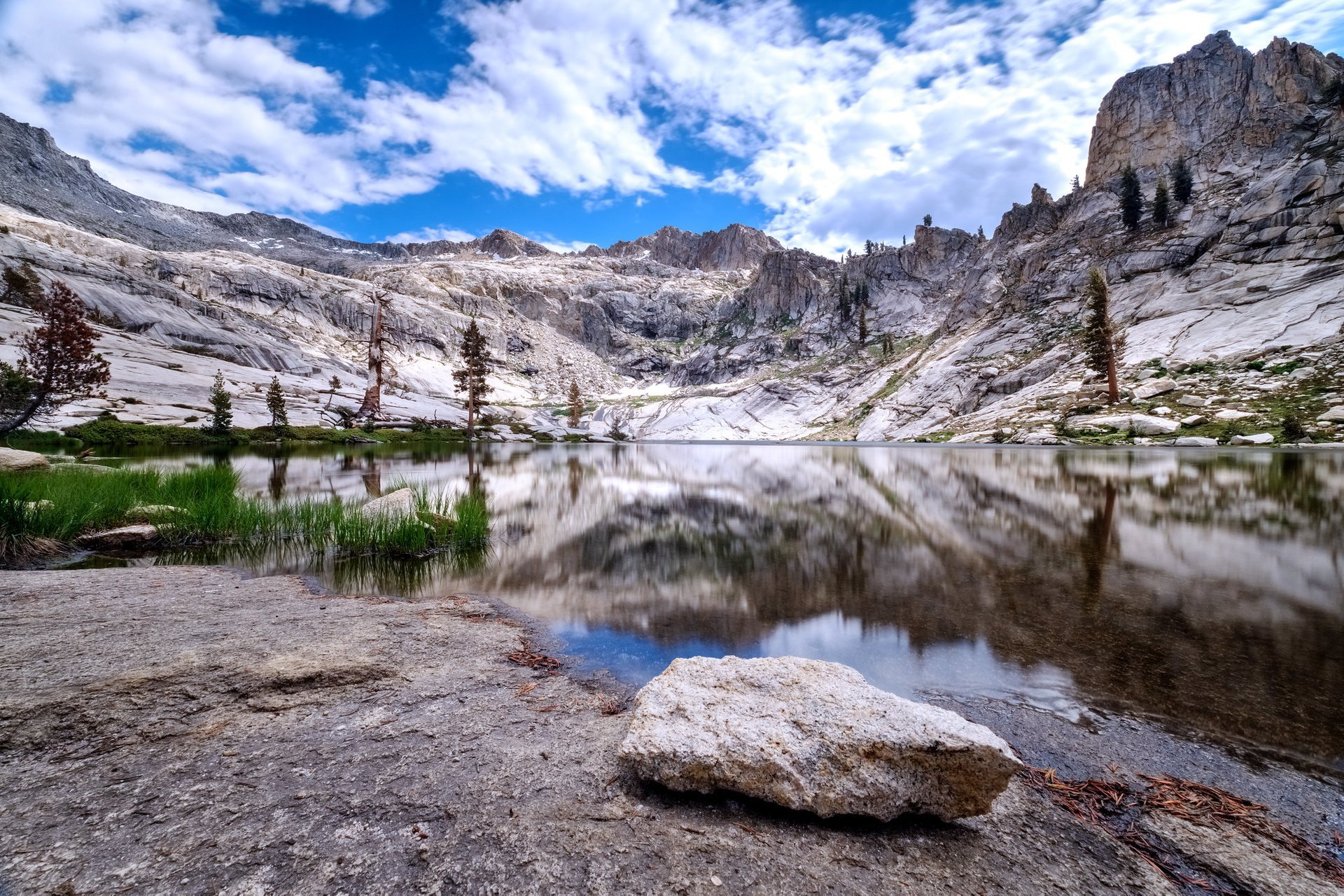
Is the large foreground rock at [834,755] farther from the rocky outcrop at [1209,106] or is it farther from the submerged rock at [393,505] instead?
the rocky outcrop at [1209,106]

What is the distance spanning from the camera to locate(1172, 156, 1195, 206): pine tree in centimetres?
8094

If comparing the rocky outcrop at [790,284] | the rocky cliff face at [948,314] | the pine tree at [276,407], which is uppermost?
the rocky outcrop at [790,284]

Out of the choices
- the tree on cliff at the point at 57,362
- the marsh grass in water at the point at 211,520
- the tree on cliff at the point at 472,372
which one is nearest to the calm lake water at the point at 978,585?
the marsh grass in water at the point at 211,520

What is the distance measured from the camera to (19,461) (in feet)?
55.3

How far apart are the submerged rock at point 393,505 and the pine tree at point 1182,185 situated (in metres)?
114

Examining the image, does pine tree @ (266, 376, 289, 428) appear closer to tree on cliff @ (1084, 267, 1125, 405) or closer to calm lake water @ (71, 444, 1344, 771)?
calm lake water @ (71, 444, 1344, 771)

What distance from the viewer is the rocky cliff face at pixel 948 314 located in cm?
5541

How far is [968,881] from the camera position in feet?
9.57

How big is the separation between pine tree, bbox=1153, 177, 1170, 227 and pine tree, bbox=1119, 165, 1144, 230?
292 cm

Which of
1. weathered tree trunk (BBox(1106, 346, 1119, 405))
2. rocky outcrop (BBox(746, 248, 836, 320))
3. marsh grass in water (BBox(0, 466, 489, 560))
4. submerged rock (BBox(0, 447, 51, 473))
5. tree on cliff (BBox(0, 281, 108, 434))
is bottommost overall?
marsh grass in water (BBox(0, 466, 489, 560))

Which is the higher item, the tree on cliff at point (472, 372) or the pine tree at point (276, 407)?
the tree on cliff at point (472, 372)

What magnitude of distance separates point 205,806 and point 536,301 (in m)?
199

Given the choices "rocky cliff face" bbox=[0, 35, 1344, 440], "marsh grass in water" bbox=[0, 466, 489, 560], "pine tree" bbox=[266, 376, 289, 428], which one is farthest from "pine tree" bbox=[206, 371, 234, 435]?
"marsh grass in water" bbox=[0, 466, 489, 560]

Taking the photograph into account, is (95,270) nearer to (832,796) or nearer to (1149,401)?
(832,796)
